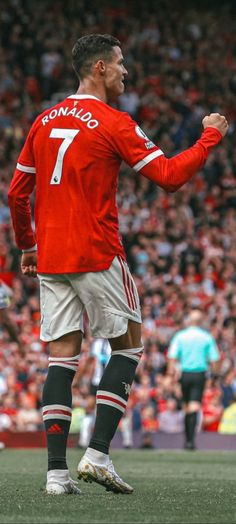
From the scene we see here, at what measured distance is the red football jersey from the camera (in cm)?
614

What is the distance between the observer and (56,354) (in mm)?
6277

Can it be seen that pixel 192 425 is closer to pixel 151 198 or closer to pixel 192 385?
pixel 192 385

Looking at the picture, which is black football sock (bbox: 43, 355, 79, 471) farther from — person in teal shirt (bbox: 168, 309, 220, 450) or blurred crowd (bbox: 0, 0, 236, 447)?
person in teal shirt (bbox: 168, 309, 220, 450)

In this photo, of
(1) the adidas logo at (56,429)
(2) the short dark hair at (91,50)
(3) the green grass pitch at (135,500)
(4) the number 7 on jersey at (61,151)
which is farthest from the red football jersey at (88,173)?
(3) the green grass pitch at (135,500)

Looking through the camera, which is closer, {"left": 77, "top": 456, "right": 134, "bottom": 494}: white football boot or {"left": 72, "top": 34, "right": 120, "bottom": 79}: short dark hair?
{"left": 77, "top": 456, "right": 134, "bottom": 494}: white football boot

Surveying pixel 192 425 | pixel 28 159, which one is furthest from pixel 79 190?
pixel 192 425

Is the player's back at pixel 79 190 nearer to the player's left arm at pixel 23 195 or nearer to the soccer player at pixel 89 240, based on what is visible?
the soccer player at pixel 89 240

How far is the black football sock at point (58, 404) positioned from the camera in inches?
244

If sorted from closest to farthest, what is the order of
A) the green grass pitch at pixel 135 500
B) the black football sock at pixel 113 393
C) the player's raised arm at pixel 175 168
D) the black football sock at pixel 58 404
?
the green grass pitch at pixel 135 500, the player's raised arm at pixel 175 168, the black football sock at pixel 58 404, the black football sock at pixel 113 393

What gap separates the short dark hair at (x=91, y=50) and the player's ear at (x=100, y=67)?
0.07 feet

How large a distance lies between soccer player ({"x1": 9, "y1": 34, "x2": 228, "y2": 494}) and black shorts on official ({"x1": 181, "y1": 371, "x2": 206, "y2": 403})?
9.93 meters

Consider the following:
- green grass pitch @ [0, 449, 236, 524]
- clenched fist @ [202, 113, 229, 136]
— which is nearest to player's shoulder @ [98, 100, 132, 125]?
clenched fist @ [202, 113, 229, 136]

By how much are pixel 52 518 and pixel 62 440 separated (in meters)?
1.16

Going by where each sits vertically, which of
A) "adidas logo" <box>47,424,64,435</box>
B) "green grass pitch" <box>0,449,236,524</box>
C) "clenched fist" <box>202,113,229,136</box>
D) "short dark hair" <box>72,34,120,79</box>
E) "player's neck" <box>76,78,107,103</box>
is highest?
"short dark hair" <box>72,34,120,79</box>
